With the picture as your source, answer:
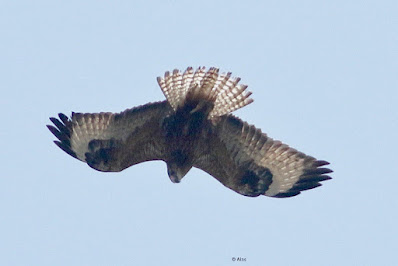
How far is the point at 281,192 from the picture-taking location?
37.3ft

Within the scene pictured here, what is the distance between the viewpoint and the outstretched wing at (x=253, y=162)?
11.4m

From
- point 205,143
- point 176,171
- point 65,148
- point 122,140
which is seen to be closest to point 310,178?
point 205,143

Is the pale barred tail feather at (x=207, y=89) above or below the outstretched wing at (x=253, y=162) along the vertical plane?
above

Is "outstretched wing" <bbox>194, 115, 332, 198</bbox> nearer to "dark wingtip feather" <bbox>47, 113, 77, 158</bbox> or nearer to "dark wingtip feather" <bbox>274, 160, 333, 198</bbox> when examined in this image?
"dark wingtip feather" <bbox>274, 160, 333, 198</bbox>

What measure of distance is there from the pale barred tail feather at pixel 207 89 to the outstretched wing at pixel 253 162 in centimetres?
25

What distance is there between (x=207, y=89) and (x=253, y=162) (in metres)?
1.22

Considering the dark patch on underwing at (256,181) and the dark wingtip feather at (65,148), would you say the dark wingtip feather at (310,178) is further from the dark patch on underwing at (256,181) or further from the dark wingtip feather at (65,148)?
the dark wingtip feather at (65,148)

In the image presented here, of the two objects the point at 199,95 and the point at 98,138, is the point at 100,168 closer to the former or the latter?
the point at 98,138

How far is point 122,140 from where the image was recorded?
11492mm

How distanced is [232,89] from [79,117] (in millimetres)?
2260

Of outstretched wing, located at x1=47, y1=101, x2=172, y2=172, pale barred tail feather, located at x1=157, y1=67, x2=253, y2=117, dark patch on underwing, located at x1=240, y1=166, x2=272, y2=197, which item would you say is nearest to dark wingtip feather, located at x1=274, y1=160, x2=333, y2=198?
dark patch on underwing, located at x1=240, y1=166, x2=272, y2=197

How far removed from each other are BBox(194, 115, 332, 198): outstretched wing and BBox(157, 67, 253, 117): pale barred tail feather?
0.25 m

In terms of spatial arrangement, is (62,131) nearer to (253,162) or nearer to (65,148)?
(65,148)

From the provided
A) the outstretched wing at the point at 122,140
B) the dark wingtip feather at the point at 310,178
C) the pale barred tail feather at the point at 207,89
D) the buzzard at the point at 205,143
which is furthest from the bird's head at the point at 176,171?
the dark wingtip feather at the point at 310,178
